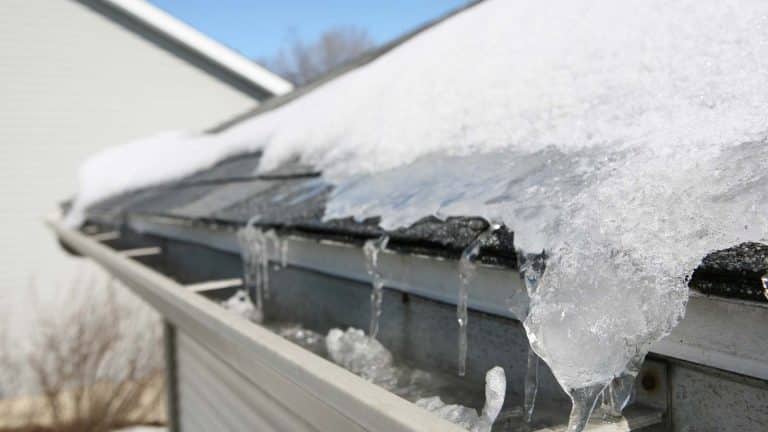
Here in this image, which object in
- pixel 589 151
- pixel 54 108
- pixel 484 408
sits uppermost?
pixel 54 108

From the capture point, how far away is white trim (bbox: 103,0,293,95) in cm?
951

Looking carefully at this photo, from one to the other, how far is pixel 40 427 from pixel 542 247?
8.17 meters

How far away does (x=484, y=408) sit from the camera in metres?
1.01

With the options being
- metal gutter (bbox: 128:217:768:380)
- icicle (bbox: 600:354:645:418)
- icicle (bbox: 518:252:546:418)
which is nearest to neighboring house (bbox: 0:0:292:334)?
metal gutter (bbox: 128:217:768:380)

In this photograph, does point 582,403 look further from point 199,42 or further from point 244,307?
point 199,42

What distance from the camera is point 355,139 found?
6.71 ft

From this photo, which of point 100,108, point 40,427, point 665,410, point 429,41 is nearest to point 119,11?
point 100,108

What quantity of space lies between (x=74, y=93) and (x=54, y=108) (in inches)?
14.2

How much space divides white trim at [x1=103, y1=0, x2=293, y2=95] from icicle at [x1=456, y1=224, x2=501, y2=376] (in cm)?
965

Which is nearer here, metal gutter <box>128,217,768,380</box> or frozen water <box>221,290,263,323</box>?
metal gutter <box>128,217,768,380</box>

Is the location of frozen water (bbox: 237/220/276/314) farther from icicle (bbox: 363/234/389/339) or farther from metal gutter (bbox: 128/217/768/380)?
icicle (bbox: 363/234/389/339)

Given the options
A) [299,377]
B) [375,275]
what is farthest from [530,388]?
[375,275]

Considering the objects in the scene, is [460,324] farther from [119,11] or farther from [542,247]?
[119,11]

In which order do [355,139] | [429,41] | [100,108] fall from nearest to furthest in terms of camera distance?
[355,139] → [429,41] → [100,108]
